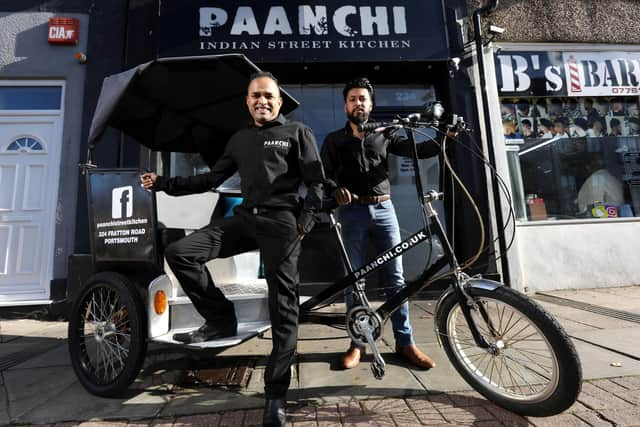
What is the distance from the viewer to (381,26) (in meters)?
4.90

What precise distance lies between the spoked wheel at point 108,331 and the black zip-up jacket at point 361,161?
65.3 inches

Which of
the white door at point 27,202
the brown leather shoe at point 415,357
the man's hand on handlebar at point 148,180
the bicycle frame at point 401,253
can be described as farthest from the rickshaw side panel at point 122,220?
the white door at point 27,202

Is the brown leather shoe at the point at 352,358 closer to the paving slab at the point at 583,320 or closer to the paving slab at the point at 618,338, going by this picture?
the paving slab at the point at 583,320

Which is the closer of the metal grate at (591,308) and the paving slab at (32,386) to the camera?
the paving slab at (32,386)

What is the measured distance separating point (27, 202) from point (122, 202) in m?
3.74

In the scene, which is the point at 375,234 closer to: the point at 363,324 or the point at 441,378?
the point at 363,324

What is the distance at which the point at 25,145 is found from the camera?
4910 millimetres

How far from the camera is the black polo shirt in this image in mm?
2021

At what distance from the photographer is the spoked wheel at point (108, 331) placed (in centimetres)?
208

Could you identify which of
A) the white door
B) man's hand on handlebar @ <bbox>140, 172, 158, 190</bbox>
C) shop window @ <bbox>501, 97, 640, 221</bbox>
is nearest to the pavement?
man's hand on handlebar @ <bbox>140, 172, 158, 190</bbox>

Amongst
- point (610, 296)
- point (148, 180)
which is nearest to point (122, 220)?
point (148, 180)

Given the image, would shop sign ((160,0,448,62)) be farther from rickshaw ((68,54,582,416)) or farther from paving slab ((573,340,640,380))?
paving slab ((573,340,640,380))

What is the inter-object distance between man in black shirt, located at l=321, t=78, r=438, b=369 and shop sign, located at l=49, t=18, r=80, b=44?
4.86 meters

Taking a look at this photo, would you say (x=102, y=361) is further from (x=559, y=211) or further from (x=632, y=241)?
(x=632, y=241)
